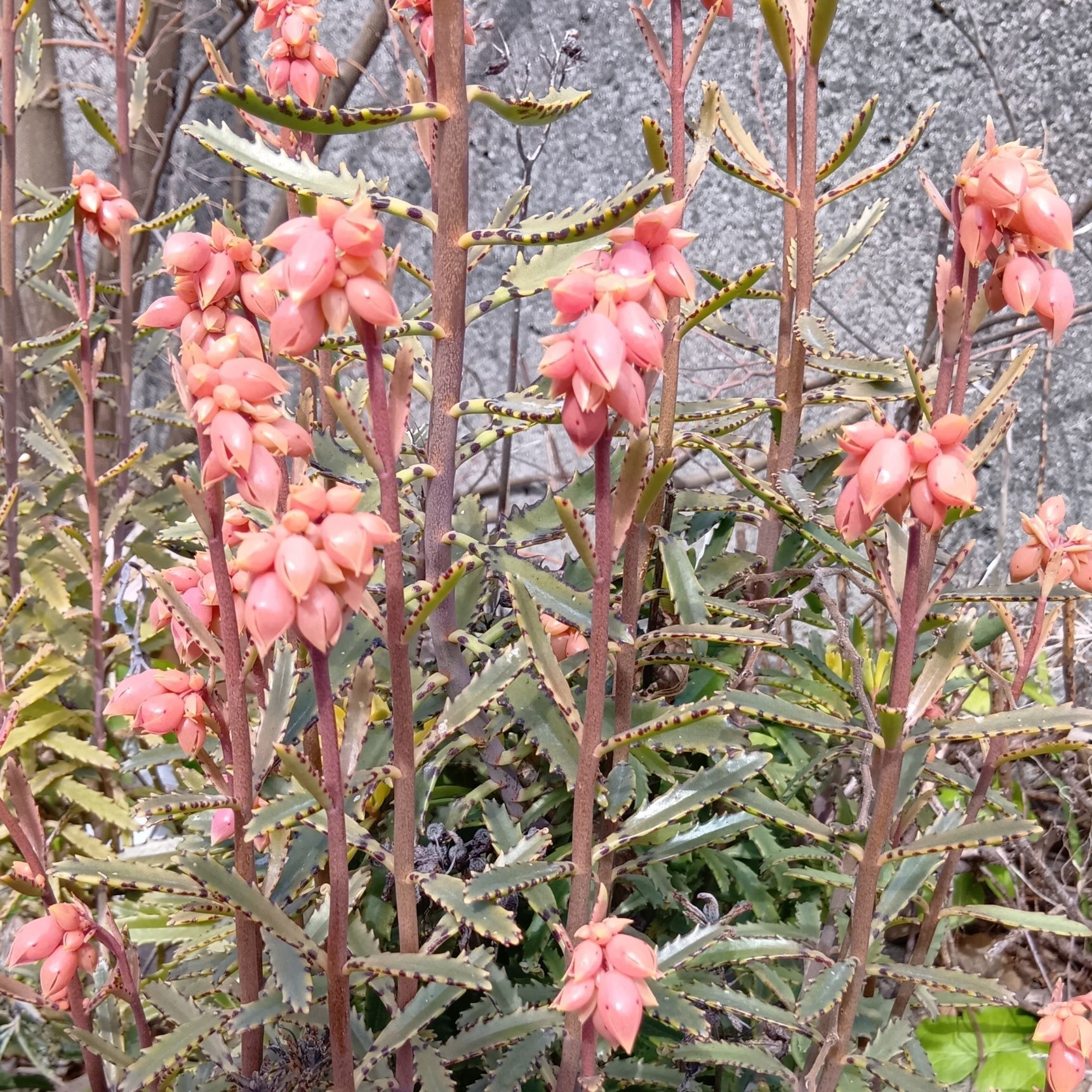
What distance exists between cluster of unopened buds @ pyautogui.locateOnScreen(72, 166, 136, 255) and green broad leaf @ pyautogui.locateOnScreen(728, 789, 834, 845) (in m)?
0.67

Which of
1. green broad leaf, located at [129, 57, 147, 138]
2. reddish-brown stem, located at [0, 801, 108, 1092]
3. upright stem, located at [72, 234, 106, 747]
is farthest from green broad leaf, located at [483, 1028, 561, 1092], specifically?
green broad leaf, located at [129, 57, 147, 138]

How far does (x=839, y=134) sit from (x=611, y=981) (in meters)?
1.34

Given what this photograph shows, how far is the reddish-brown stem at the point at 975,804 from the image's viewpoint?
0.53 meters

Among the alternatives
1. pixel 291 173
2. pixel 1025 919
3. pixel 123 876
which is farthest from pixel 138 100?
pixel 1025 919

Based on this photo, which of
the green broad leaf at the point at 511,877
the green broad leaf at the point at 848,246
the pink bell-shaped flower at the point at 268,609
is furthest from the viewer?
the green broad leaf at the point at 848,246

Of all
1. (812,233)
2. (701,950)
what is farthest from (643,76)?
(701,950)

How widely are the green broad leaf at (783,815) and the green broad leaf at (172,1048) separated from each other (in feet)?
0.89

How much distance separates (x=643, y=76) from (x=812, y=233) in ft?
3.13

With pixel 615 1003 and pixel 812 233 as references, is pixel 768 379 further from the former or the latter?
pixel 615 1003

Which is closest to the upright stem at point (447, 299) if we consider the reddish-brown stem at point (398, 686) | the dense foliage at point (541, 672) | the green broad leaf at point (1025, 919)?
the dense foliage at point (541, 672)

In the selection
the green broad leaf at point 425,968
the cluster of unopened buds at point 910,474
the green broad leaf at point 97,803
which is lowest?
the green broad leaf at point 97,803

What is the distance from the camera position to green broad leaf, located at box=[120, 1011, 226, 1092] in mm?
419

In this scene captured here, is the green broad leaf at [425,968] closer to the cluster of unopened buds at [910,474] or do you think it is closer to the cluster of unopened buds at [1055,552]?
the cluster of unopened buds at [910,474]

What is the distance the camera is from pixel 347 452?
574mm
